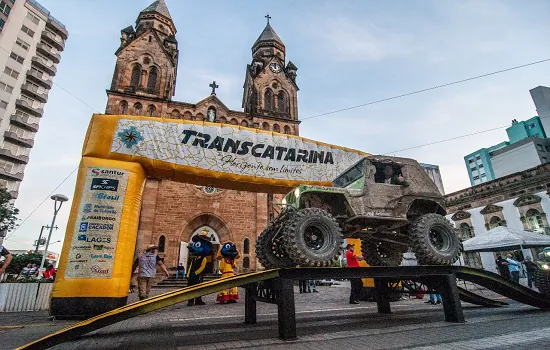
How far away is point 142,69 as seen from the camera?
23359mm

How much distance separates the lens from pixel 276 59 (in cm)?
2912

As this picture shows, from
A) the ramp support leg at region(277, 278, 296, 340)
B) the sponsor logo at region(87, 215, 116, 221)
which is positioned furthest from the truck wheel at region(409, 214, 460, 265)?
the sponsor logo at region(87, 215, 116, 221)

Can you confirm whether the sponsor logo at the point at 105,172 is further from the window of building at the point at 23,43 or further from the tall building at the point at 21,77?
the window of building at the point at 23,43

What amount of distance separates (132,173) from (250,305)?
199 inches

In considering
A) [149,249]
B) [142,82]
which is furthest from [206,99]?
[149,249]

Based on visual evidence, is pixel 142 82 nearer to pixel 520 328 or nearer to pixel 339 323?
pixel 339 323

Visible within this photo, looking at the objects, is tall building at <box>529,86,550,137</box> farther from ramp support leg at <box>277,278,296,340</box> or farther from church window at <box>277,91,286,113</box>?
ramp support leg at <box>277,278,296,340</box>

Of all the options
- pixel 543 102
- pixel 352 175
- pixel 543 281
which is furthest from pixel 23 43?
pixel 543 102

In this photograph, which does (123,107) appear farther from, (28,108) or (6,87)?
(28,108)

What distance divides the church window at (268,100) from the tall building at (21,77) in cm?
4127

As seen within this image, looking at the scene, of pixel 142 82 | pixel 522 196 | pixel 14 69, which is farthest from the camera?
pixel 14 69

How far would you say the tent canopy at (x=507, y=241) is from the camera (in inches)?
504

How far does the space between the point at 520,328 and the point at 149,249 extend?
8.72 meters

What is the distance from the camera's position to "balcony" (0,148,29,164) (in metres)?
40.3
